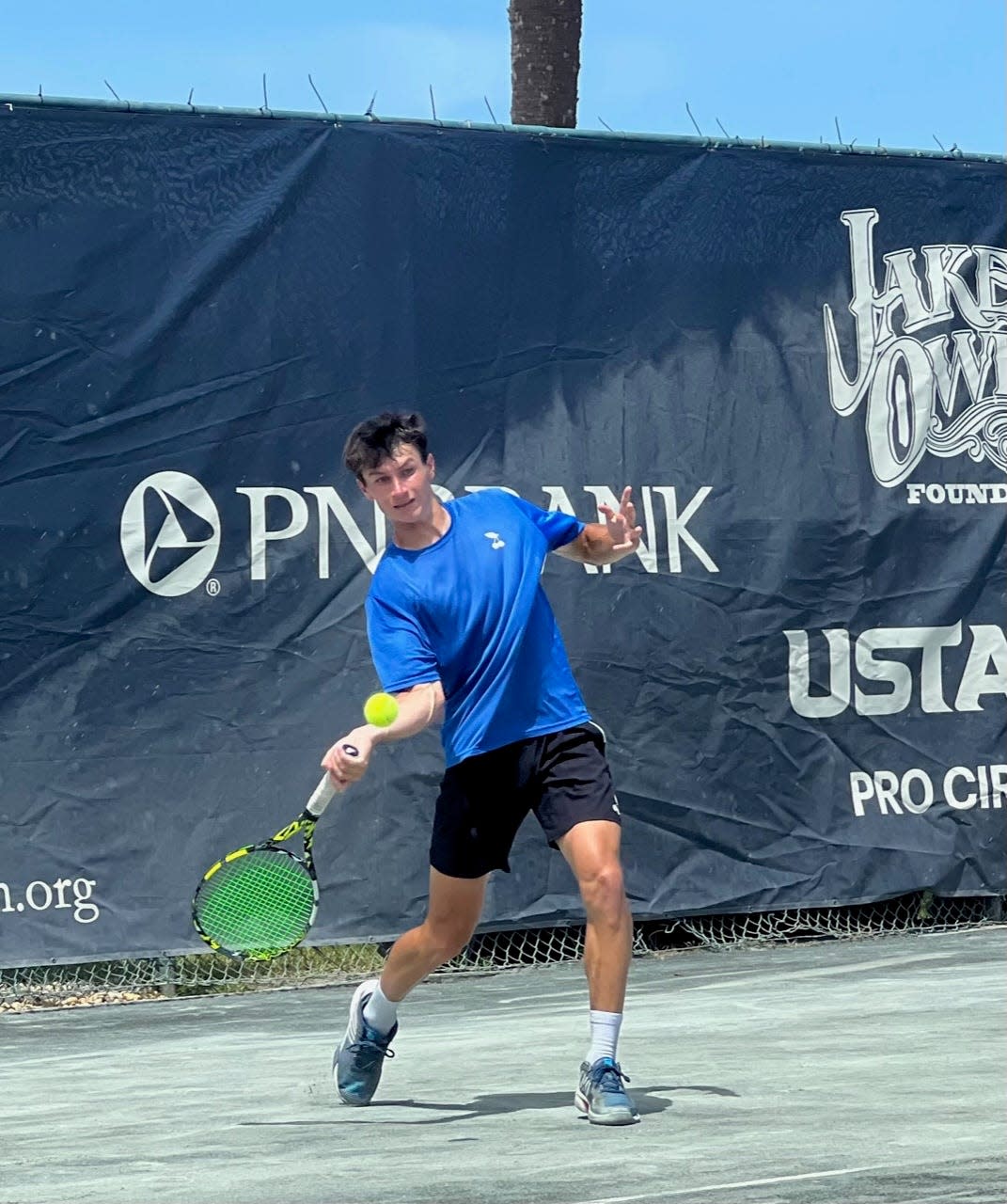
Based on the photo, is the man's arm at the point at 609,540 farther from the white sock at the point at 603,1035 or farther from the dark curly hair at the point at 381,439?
the white sock at the point at 603,1035

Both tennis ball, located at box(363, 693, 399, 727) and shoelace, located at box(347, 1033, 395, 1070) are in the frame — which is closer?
tennis ball, located at box(363, 693, 399, 727)

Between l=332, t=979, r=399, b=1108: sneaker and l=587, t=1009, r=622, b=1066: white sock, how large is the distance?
633 mm

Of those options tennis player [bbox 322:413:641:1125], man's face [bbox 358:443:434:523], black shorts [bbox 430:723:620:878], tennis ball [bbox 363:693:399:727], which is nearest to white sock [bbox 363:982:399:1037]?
tennis player [bbox 322:413:641:1125]

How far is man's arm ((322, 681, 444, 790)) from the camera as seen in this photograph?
4.48 m

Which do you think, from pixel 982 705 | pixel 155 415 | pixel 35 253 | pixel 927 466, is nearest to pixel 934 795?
pixel 982 705

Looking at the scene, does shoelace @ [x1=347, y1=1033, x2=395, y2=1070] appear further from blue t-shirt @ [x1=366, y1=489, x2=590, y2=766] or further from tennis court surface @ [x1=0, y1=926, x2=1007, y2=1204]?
blue t-shirt @ [x1=366, y1=489, x2=590, y2=766]

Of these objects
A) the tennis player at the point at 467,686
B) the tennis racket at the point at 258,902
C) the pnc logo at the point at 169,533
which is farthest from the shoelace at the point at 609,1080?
the pnc logo at the point at 169,533

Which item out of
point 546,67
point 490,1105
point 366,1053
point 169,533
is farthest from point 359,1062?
point 546,67

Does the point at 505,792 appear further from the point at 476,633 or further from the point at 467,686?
the point at 476,633

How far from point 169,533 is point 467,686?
8.35 feet

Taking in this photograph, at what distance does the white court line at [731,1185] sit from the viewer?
3.76 meters

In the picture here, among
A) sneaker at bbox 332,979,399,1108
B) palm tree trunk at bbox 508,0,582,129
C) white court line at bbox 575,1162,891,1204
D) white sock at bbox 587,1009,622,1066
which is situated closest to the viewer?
white court line at bbox 575,1162,891,1204

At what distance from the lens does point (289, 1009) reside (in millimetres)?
7168

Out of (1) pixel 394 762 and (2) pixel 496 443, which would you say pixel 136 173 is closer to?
(2) pixel 496 443
